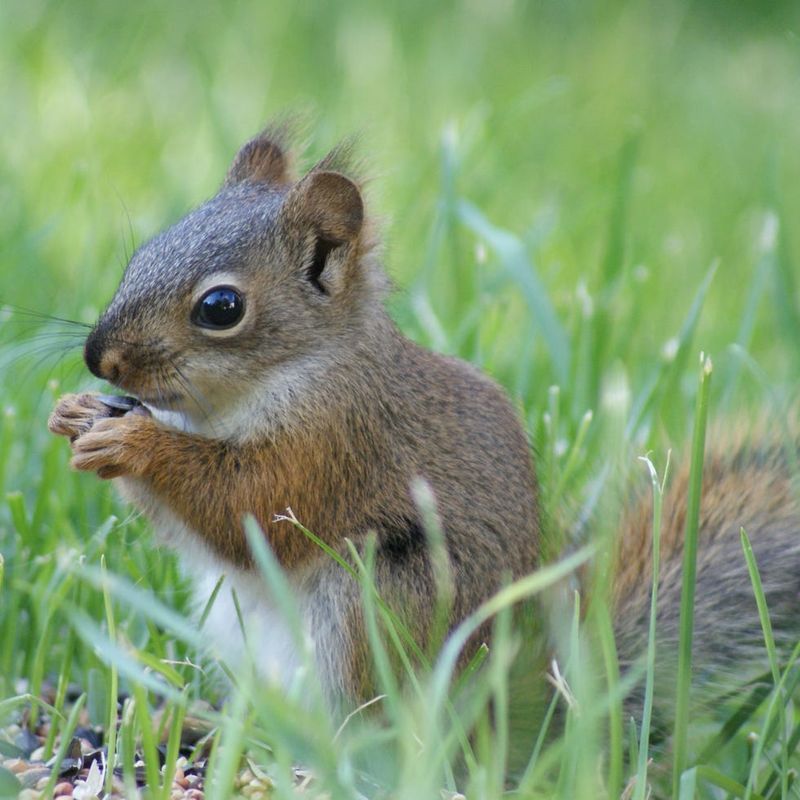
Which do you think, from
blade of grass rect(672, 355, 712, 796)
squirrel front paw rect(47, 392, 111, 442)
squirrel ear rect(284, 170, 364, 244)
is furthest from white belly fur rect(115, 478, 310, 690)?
blade of grass rect(672, 355, 712, 796)

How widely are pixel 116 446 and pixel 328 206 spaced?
50 cm

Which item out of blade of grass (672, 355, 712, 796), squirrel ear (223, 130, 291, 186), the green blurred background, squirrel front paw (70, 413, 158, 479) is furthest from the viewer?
the green blurred background

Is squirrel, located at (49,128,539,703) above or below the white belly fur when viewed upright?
above

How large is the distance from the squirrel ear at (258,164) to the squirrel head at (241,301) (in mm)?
252

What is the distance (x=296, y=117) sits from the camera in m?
2.67

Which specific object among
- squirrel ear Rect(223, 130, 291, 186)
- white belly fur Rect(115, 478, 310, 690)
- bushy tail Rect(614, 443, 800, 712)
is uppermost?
squirrel ear Rect(223, 130, 291, 186)

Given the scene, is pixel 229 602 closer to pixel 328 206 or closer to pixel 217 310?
pixel 217 310

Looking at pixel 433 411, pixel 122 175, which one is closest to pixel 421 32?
pixel 122 175

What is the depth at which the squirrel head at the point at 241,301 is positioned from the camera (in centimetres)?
212

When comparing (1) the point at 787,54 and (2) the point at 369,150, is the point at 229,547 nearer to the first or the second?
(2) the point at 369,150

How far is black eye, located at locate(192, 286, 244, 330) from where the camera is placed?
2.14m

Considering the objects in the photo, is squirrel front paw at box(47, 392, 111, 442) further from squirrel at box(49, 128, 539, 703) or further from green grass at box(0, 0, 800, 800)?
green grass at box(0, 0, 800, 800)

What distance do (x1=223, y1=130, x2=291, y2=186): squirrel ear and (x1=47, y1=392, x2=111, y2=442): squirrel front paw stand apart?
569 mm

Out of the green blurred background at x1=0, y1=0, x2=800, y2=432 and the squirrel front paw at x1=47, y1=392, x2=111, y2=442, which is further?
the green blurred background at x1=0, y1=0, x2=800, y2=432
